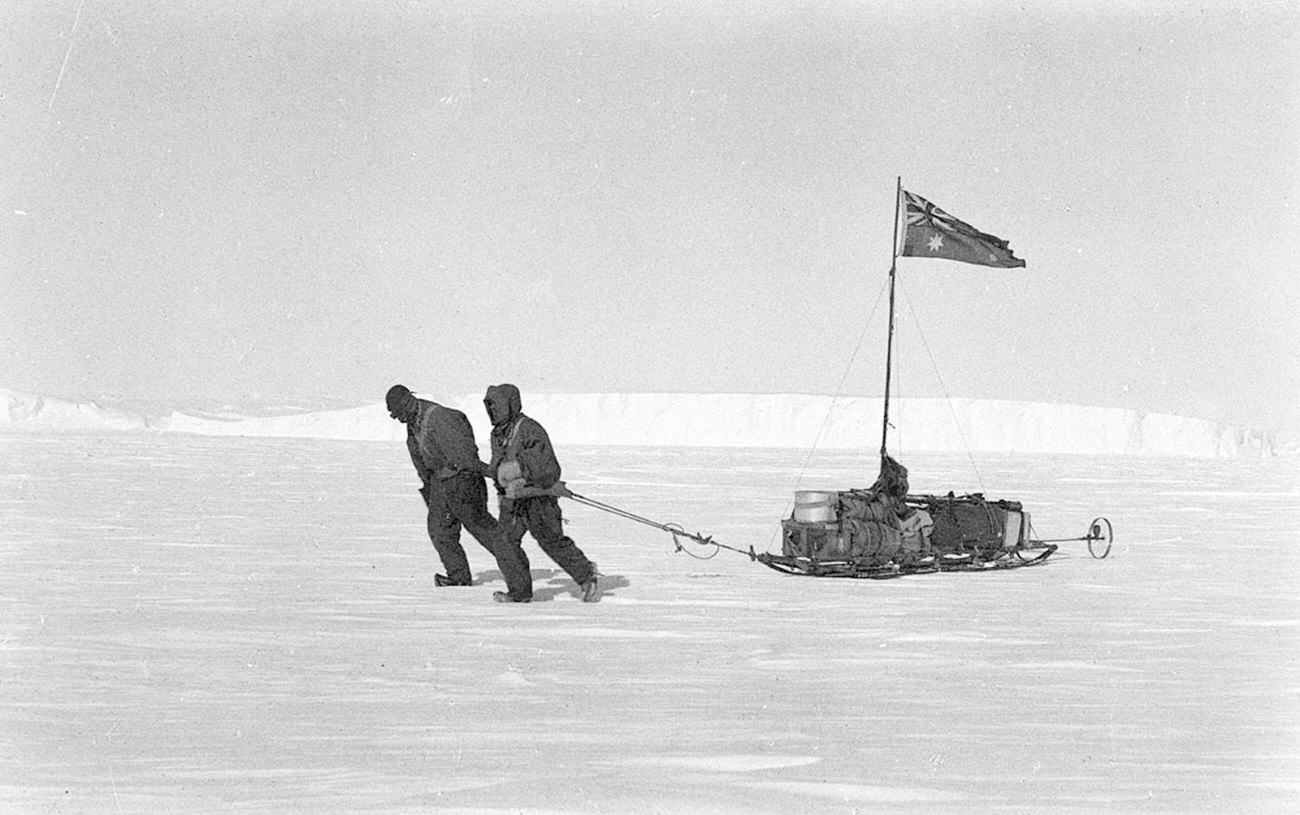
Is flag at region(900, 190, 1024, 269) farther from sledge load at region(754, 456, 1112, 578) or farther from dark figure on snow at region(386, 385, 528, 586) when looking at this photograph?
dark figure on snow at region(386, 385, 528, 586)

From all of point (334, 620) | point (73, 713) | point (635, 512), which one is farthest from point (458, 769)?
point (635, 512)

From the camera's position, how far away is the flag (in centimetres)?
1124

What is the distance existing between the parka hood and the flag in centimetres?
370

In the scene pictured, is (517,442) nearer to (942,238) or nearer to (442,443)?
Result: (442,443)

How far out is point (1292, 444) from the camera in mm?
68250

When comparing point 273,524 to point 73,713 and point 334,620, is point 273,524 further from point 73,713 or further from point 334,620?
point 73,713

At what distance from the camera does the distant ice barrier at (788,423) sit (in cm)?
6775

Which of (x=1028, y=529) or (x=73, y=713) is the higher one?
(x=1028, y=529)

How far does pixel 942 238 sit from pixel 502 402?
4.03 m

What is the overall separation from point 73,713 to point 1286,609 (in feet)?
21.8

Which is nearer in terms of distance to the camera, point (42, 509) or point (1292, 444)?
point (42, 509)

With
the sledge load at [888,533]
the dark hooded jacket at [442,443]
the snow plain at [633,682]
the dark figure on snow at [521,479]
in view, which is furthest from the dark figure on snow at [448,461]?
the sledge load at [888,533]

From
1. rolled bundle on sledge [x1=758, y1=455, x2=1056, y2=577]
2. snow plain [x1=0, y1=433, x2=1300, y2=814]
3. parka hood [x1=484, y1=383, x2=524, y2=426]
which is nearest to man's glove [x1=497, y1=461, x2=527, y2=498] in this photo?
parka hood [x1=484, y1=383, x2=524, y2=426]

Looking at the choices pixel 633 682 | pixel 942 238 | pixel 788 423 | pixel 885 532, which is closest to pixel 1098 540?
pixel 942 238
